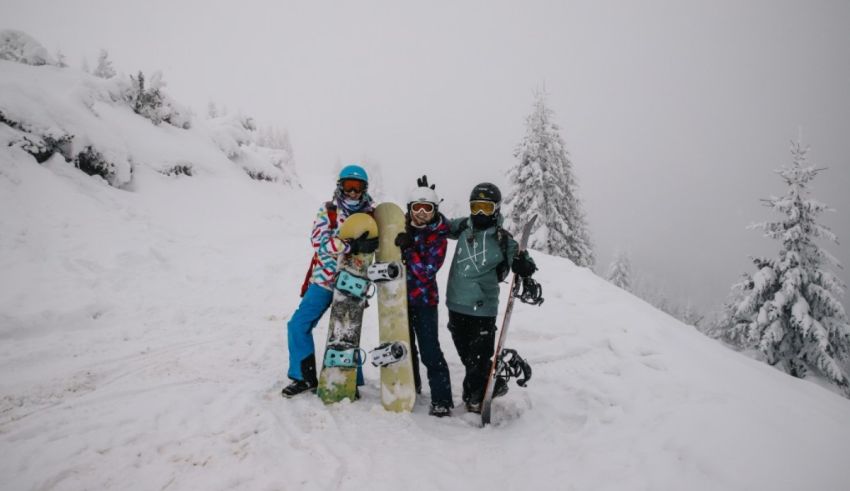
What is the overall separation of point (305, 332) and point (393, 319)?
1.08 metres

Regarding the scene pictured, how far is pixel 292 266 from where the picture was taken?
1008cm

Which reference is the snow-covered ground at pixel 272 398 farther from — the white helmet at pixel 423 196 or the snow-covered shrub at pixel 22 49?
the snow-covered shrub at pixel 22 49

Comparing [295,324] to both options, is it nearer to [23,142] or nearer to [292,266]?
[292,266]

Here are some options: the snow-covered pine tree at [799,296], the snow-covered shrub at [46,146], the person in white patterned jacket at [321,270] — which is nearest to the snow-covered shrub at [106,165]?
the snow-covered shrub at [46,146]

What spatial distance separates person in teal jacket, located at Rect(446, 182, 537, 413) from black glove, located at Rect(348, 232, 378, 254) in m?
1.10

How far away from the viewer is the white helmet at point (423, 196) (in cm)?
464


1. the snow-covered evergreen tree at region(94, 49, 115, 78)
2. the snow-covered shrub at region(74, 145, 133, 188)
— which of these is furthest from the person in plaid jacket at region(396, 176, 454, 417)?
the snow-covered evergreen tree at region(94, 49, 115, 78)

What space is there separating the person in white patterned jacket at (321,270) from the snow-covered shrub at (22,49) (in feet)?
54.9

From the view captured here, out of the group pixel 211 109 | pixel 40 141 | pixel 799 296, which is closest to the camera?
pixel 40 141

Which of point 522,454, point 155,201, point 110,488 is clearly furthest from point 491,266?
point 155,201

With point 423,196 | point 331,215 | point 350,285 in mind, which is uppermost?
point 423,196

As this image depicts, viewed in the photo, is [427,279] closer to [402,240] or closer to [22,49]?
[402,240]

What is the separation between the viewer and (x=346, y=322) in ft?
15.3

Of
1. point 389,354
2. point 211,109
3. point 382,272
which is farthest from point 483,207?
point 211,109
